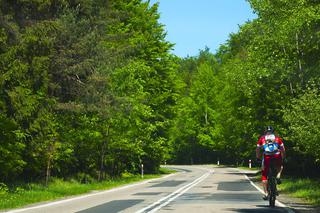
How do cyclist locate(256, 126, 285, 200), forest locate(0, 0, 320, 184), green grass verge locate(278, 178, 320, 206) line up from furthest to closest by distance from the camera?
forest locate(0, 0, 320, 184) < green grass verge locate(278, 178, 320, 206) < cyclist locate(256, 126, 285, 200)

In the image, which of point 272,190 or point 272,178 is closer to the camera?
point 272,178

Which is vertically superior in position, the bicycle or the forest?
the forest

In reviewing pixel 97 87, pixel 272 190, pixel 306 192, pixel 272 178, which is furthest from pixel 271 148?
pixel 97 87

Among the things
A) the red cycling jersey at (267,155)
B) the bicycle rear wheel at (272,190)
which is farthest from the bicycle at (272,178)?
the red cycling jersey at (267,155)

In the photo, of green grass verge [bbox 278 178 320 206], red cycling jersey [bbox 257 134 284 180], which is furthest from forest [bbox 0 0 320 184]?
red cycling jersey [bbox 257 134 284 180]

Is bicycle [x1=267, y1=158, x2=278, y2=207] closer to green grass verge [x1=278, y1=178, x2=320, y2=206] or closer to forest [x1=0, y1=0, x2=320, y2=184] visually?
green grass verge [x1=278, y1=178, x2=320, y2=206]

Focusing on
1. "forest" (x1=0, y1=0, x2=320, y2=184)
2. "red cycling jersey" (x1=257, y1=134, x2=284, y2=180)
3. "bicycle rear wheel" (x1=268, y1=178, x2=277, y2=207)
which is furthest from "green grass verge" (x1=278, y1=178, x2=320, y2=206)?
"red cycling jersey" (x1=257, y1=134, x2=284, y2=180)

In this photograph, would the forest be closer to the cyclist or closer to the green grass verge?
the green grass verge

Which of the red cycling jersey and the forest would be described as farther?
the forest

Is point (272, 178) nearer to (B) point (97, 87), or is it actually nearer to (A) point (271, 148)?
(A) point (271, 148)

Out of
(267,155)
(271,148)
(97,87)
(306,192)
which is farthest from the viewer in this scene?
(97,87)

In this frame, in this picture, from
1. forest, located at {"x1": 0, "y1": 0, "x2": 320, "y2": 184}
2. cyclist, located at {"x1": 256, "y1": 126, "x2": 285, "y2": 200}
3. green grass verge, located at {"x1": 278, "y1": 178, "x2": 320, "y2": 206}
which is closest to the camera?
cyclist, located at {"x1": 256, "y1": 126, "x2": 285, "y2": 200}

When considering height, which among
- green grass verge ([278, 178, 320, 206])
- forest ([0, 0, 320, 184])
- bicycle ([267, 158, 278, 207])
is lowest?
green grass verge ([278, 178, 320, 206])

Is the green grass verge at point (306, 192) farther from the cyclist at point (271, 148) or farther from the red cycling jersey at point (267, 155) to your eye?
the cyclist at point (271, 148)
